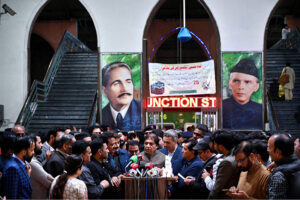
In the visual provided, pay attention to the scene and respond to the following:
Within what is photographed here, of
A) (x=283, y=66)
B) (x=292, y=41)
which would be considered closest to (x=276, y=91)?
(x=283, y=66)

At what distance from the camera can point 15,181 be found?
435 cm

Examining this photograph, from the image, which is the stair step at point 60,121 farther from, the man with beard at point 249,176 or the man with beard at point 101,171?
the man with beard at point 249,176

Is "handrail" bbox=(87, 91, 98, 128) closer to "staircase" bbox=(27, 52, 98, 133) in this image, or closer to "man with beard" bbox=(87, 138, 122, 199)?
"staircase" bbox=(27, 52, 98, 133)

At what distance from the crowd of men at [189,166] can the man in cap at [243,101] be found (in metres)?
6.51

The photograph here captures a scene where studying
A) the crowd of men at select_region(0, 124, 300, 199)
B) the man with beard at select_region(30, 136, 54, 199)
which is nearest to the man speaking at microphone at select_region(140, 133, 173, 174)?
the crowd of men at select_region(0, 124, 300, 199)

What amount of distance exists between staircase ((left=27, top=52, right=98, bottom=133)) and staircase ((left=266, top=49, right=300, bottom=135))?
6.31 m

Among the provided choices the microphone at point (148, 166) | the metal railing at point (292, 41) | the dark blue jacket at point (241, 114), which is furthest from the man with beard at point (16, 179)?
the metal railing at point (292, 41)

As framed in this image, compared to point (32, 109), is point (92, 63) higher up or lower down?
higher up

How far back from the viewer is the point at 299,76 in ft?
48.7

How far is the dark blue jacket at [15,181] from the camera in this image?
433cm

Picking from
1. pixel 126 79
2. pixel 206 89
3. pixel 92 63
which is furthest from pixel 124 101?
pixel 92 63

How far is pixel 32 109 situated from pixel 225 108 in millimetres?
6392

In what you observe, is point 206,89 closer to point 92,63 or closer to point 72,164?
point 92,63

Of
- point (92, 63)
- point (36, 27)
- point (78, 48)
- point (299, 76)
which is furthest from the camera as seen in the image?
point (36, 27)
